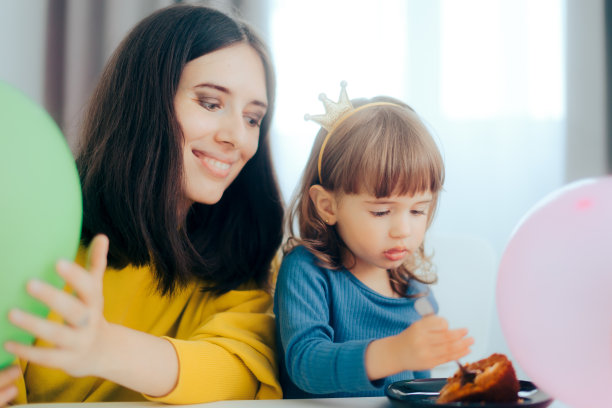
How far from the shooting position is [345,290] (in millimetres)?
1035

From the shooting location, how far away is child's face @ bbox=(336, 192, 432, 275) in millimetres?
954

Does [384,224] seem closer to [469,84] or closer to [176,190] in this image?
[176,190]

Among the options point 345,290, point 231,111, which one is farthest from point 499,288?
point 231,111

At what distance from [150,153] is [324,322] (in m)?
0.46

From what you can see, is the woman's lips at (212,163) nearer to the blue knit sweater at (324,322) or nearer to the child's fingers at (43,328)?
the blue knit sweater at (324,322)

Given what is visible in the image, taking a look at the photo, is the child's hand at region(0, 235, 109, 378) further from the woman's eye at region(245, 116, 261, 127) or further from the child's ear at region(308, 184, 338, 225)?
the woman's eye at region(245, 116, 261, 127)

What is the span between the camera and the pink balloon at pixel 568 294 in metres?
0.62

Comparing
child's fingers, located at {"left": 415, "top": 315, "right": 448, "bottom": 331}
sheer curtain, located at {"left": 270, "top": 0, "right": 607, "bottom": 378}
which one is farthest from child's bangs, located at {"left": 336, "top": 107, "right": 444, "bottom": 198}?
sheer curtain, located at {"left": 270, "top": 0, "right": 607, "bottom": 378}

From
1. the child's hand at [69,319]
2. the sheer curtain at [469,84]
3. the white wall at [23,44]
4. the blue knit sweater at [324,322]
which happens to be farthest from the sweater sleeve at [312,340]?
the white wall at [23,44]

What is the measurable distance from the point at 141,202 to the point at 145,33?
1.14 feet

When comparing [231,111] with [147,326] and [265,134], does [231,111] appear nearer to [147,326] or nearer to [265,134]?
[265,134]

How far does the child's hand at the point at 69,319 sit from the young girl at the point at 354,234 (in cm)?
33

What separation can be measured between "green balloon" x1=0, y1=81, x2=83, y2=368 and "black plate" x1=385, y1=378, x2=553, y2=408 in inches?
17.7

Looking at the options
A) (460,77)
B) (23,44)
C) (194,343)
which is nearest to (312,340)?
(194,343)
